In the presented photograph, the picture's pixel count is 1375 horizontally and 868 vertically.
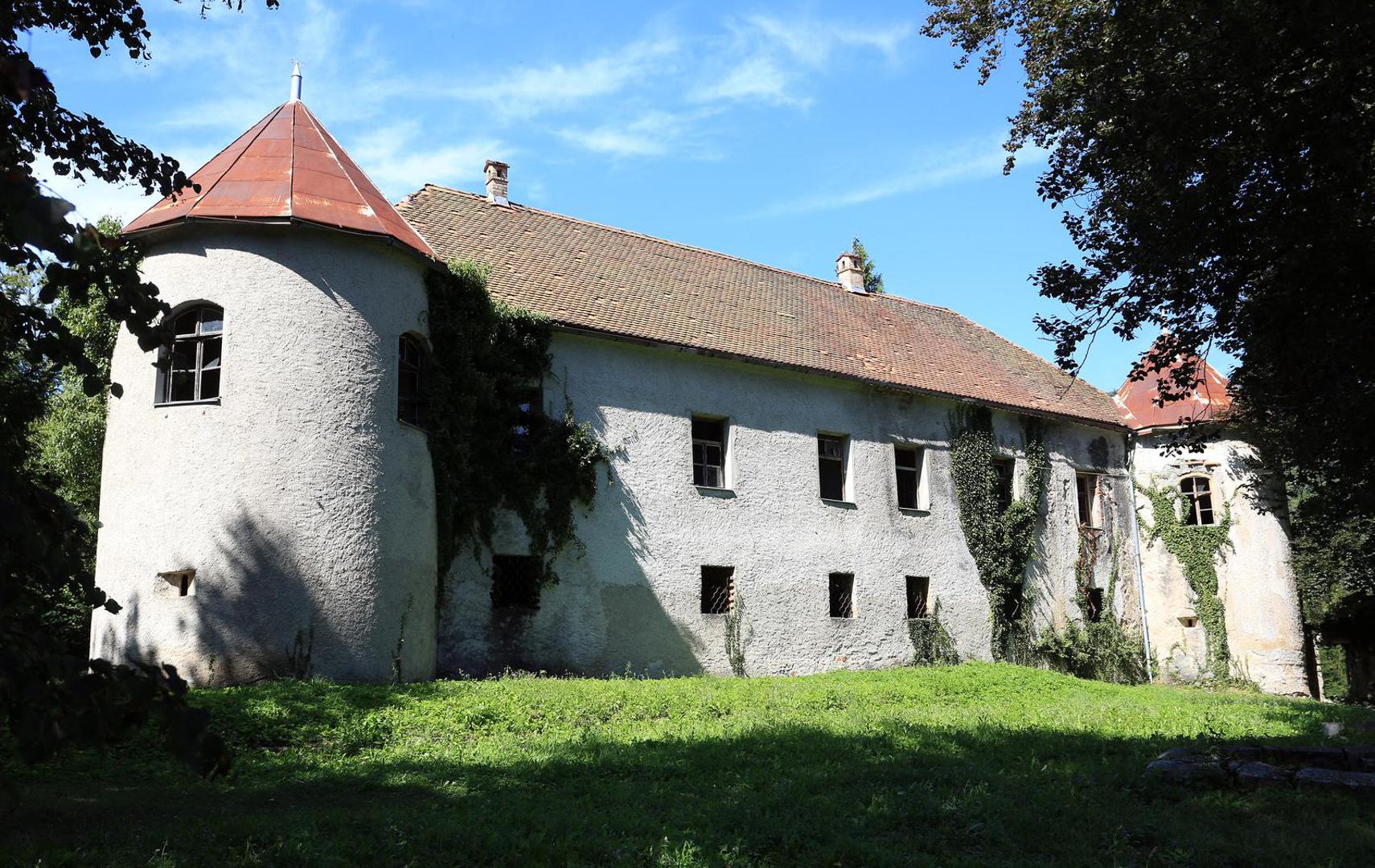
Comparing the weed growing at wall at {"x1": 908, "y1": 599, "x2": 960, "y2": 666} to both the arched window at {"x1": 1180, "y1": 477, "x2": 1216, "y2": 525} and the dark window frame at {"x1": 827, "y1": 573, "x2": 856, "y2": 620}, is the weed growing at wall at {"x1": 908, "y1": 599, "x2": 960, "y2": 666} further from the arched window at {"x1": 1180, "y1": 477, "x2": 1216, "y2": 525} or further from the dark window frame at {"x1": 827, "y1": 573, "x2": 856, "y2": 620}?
the arched window at {"x1": 1180, "y1": 477, "x2": 1216, "y2": 525}

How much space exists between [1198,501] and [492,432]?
61.3ft

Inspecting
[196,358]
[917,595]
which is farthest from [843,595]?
[196,358]

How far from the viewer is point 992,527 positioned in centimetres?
2303

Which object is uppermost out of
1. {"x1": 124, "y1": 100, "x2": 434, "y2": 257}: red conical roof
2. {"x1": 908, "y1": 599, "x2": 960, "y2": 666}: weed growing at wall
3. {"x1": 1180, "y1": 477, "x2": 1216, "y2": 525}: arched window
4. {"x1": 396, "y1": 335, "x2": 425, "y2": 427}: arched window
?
{"x1": 124, "y1": 100, "x2": 434, "y2": 257}: red conical roof

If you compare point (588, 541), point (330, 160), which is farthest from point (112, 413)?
point (588, 541)

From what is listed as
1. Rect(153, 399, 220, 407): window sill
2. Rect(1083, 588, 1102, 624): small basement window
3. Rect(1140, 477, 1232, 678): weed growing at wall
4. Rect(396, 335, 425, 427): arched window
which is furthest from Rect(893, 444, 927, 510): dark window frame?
Rect(153, 399, 220, 407): window sill

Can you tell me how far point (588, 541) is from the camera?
57.3 ft

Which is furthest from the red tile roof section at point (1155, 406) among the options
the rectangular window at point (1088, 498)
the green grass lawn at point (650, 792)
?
the green grass lawn at point (650, 792)

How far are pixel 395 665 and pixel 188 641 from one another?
8.22 ft

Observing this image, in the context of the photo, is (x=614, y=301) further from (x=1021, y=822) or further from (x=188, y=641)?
(x=1021, y=822)

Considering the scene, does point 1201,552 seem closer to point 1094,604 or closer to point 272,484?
point 1094,604

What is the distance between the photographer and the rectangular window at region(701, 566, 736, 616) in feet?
62.0

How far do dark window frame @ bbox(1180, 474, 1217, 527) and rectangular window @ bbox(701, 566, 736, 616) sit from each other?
1361 centimetres

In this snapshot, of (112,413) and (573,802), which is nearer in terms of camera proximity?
(573,802)
